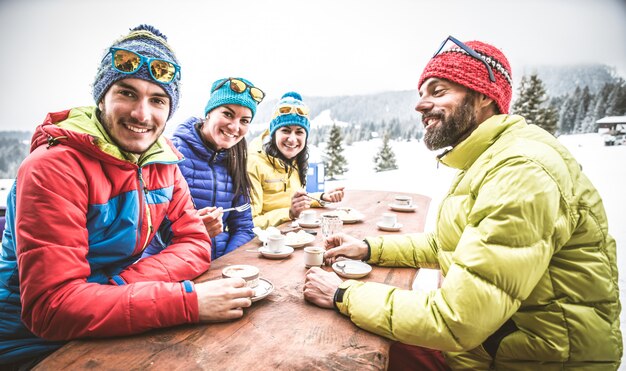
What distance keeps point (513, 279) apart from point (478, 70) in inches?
44.7

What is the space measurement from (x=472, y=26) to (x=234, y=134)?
52.5 metres

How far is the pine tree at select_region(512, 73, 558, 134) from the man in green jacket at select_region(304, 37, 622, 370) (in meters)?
29.1

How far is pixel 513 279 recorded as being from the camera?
3.18 ft

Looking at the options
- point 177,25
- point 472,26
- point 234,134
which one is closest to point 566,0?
point 472,26

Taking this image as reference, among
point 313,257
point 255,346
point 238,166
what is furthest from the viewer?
point 238,166

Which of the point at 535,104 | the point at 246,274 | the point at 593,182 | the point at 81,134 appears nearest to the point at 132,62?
the point at 81,134

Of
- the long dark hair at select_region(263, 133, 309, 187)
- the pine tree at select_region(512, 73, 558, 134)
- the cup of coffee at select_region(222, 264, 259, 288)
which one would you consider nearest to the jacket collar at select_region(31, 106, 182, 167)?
the cup of coffee at select_region(222, 264, 259, 288)

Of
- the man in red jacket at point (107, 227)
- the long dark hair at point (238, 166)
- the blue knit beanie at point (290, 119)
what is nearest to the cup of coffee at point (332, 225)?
the man in red jacket at point (107, 227)

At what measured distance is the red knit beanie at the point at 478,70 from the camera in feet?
5.02


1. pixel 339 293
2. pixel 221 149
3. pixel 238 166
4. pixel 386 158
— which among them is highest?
pixel 221 149

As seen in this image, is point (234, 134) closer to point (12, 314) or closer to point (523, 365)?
point (12, 314)

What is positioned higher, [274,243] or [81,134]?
[81,134]

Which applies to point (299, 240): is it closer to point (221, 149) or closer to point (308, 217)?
point (308, 217)

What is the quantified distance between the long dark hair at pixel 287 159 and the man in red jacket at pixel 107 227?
1.99 m
